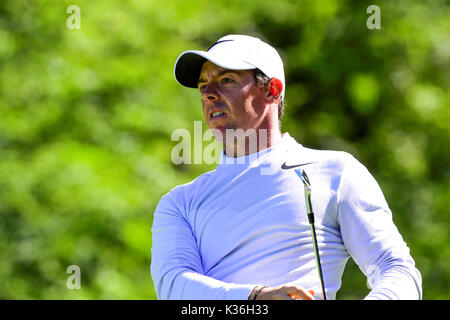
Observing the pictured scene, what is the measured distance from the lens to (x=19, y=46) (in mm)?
8367

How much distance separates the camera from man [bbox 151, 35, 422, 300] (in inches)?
80.7

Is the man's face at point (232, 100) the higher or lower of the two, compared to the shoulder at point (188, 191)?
higher

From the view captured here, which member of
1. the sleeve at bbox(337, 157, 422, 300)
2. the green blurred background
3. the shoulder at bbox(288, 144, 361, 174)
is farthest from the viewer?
the green blurred background

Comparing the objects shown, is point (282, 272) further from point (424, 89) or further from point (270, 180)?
point (424, 89)

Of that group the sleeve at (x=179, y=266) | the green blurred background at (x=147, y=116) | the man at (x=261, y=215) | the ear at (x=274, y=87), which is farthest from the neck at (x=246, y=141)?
the green blurred background at (x=147, y=116)

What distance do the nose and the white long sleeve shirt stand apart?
0.21 metres

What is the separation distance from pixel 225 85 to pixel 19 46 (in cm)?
650

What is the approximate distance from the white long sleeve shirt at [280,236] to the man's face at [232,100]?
0.42 ft

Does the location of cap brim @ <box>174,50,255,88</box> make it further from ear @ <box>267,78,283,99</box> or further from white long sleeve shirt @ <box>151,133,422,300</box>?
white long sleeve shirt @ <box>151,133,422,300</box>

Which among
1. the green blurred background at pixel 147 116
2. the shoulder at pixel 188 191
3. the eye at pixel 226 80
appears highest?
the green blurred background at pixel 147 116

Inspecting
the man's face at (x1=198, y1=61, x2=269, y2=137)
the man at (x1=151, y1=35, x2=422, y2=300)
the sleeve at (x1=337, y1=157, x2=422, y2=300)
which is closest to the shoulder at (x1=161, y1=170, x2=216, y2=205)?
the man at (x1=151, y1=35, x2=422, y2=300)

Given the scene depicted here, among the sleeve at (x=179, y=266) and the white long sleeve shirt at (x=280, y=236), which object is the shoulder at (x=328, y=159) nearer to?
the white long sleeve shirt at (x=280, y=236)

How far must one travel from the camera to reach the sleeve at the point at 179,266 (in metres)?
2.03
